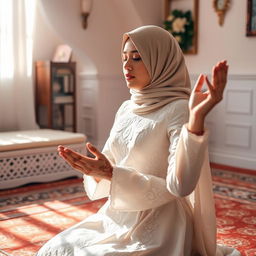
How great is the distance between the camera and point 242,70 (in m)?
5.03

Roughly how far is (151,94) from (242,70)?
3.41 m

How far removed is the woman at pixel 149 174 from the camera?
171 cm

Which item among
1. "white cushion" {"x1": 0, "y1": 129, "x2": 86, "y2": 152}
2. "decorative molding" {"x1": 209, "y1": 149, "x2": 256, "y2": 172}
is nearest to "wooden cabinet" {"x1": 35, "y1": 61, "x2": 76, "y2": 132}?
"white cushion" {"x1": 0, "y1": 129, "x2": 86, "y2": 152}

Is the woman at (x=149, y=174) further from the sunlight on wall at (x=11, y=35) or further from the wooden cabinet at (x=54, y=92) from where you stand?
the wooden cabinet at (x=54, y=92)

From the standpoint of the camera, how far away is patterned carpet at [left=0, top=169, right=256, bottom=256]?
2799mm

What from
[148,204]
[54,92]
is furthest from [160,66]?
[54,92]

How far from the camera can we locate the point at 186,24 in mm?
5465

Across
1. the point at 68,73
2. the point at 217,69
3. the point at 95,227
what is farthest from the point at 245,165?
the point at 217,69

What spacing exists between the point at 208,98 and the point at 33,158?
305cm

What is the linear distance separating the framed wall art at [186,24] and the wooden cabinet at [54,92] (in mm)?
1278

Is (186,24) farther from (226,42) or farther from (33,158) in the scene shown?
(33,158)

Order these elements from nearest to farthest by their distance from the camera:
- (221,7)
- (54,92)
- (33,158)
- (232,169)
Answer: (33,158)
(232,169)
(221,7)
(54,92)

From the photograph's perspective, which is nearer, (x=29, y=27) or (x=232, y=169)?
(x=232, y=169)

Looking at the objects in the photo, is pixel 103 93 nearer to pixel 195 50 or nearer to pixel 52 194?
pixel 195 50
